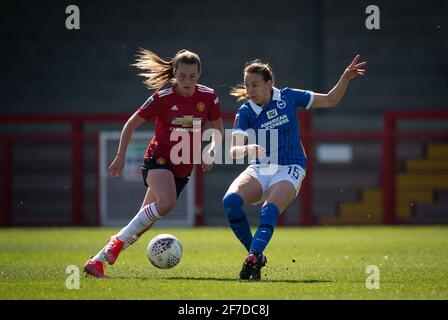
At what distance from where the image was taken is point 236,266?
368 inches

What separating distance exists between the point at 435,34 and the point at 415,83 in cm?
89

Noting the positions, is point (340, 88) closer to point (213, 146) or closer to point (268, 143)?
point (268, 143)

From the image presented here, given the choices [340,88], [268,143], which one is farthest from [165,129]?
[340,88]

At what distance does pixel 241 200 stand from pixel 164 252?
77cm

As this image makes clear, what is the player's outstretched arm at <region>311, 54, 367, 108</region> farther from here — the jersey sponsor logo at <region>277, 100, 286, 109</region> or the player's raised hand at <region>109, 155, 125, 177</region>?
the player's raised hand at <region>109, 155, 125, 177</region>

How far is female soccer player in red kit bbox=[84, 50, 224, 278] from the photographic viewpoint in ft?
27.5

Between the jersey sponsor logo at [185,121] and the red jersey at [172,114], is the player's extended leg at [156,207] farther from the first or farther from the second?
the jersey sponsor logo at [185,121]

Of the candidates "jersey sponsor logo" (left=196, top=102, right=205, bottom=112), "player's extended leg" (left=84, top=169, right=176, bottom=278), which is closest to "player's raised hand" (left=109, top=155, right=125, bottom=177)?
"player's extended leg" (left=84, top=169, right=176, bottom=278)

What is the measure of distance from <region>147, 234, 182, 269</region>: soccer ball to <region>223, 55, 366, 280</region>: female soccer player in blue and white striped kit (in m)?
0.51

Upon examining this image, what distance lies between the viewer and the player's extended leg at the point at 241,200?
8.17 m
